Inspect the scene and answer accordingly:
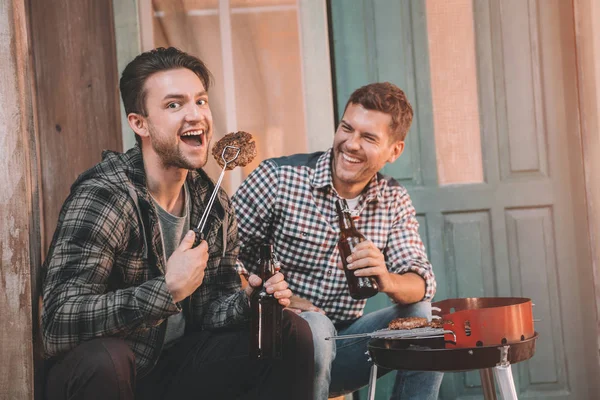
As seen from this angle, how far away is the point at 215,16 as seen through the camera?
395 cm

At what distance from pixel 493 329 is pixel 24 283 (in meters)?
1.57

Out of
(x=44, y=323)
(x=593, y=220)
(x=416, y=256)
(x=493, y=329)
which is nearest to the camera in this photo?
(x=44, y=323)

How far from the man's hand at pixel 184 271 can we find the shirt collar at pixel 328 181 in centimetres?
107

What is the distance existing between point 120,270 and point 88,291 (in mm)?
216

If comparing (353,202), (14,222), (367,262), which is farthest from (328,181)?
(14,222)

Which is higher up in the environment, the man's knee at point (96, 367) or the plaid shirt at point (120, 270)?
the plaid shirt at point (120, 270)

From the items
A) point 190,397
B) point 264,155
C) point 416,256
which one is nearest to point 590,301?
point 416,256

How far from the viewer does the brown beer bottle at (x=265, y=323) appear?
257cm

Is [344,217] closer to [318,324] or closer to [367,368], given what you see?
[318,324]

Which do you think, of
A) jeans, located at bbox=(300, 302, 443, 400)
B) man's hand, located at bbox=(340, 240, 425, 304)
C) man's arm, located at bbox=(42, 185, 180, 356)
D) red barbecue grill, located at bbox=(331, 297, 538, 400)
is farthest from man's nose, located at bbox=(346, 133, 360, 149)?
man's arm, located at bbox=(42, 185, 180, 356)

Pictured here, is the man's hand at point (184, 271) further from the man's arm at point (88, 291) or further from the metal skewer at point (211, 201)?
the metal skewer at point (211, 201)

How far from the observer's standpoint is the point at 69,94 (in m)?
3.84

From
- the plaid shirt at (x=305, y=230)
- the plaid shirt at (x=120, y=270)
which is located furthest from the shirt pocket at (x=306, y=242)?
the plaid shirt at (x=120, y=270)

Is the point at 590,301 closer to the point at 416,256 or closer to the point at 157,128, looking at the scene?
the point at 416,256
